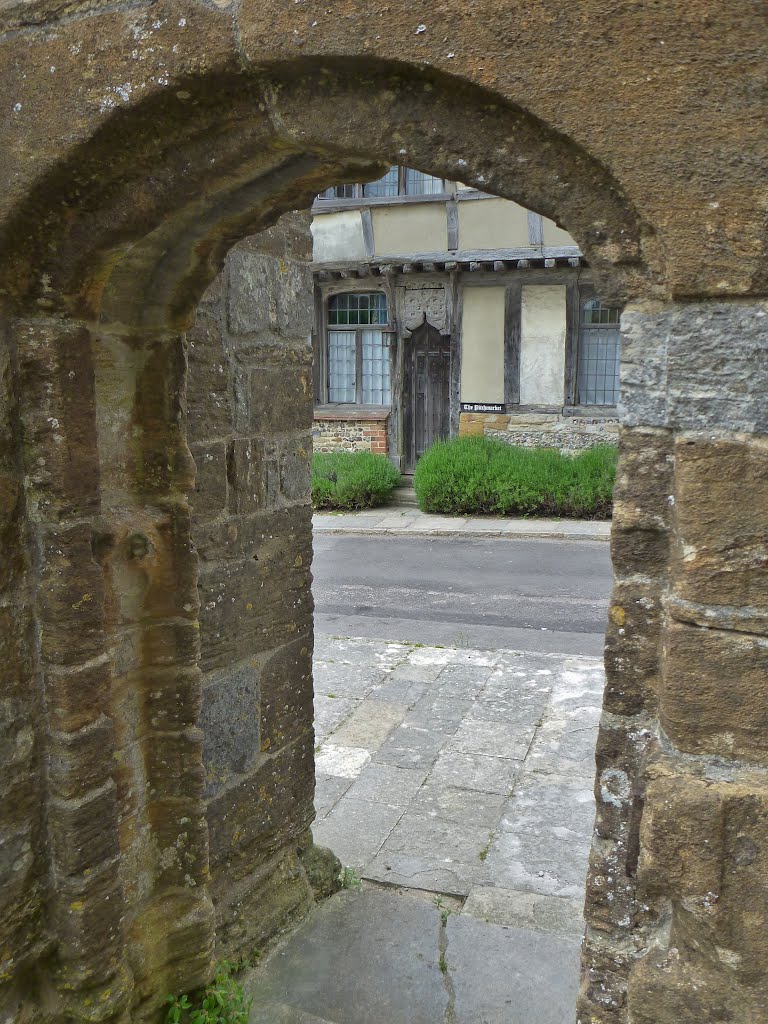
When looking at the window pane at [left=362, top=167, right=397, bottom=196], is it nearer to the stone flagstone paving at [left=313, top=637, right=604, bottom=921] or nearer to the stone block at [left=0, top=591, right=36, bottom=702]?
the stone flagstone paving at [left=313, top=637, right=604, bottom=921]

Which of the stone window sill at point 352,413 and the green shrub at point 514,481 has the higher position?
the stone window sill at point 352,413

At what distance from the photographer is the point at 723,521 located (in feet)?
4.58

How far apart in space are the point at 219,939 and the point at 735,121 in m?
2.81

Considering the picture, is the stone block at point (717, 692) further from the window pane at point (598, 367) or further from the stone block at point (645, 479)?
the window pane at point (598, 367)

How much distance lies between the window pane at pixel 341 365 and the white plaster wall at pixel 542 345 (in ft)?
9.68

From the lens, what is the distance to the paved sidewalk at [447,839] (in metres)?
2.85

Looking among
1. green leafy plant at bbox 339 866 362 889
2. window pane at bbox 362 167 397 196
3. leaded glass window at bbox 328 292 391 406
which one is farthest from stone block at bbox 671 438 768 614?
leaded glass window at bbox 328 292 391 406

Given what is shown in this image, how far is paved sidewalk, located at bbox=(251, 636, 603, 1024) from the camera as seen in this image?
112 inches

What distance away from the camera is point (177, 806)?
2.47 metres

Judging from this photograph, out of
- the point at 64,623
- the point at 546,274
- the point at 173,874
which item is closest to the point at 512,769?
the point at 173,874

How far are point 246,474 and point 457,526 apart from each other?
9.01 metres

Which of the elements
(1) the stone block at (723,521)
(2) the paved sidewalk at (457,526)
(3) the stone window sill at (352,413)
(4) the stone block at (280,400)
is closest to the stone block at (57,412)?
(4) the stone block at (280,400)

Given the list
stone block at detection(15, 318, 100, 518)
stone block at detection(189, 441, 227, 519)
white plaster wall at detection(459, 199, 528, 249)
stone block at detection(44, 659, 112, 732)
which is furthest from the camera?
white plaster wall at detection(459, 199, 528, 249)

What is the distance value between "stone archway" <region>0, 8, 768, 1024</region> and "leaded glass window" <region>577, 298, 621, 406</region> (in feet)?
36.6
